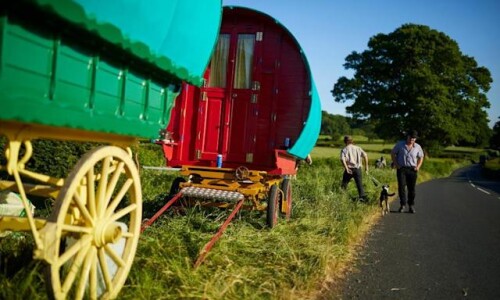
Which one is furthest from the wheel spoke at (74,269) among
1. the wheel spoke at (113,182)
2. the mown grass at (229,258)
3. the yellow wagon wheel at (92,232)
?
the wheel spoke at (113,182)

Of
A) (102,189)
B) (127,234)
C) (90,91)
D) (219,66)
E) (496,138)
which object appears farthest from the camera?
(496,138)

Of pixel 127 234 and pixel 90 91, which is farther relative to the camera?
pixel 127 234

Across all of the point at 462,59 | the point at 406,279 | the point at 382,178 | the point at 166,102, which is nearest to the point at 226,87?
the point at 166,102

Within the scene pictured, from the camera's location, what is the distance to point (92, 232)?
112 inches

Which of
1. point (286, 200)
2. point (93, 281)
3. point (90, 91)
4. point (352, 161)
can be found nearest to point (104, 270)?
point (93, 281)

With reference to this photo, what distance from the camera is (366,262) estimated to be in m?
5.11

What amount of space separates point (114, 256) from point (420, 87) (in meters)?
34.8

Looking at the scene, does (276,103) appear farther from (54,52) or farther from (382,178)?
(382,178)

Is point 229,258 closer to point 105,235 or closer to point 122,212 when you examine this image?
point 122,212

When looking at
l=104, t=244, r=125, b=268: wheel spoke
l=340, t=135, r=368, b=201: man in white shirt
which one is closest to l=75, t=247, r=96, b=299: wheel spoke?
l=104, t=244, r=125, b=268: wheel spoke

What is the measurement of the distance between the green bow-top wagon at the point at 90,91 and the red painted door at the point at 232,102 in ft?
10.9

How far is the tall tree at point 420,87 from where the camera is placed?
1310 inches

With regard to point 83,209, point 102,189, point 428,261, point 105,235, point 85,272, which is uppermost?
point 102,189

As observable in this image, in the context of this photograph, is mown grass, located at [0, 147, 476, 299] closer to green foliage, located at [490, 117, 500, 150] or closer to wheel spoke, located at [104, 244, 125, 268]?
wheel spoke, located at [104, 244, 125, 268]
